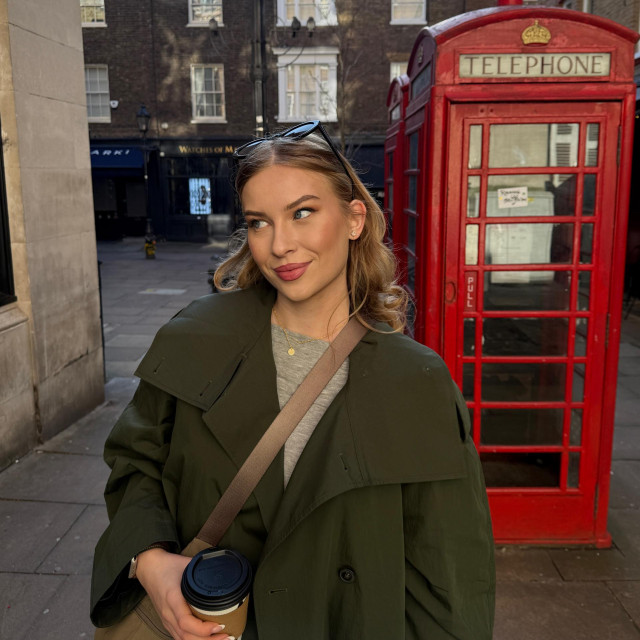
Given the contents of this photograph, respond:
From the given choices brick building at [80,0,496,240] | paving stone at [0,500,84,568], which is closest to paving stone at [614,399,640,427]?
paving stone at [0,500,84,568]

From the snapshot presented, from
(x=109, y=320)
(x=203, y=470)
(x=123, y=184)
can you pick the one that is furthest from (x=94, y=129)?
(x=203, y=470)

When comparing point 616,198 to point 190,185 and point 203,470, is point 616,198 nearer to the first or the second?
point 203,470

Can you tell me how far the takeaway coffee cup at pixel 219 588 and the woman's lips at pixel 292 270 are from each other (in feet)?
2.33

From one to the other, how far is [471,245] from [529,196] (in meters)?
0.42

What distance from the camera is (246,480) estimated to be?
1.57 m

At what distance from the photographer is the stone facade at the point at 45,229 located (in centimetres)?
500

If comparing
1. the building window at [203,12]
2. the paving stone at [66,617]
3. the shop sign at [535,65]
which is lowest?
the paving stone at [66,617]

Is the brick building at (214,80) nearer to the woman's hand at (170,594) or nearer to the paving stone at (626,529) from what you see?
the paving stone at (626,529)

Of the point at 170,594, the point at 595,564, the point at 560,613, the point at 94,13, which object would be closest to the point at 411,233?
the point at 595,564

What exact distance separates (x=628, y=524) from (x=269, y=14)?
2328 cm

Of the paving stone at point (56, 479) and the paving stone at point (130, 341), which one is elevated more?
the paving stone at point (130, 341)

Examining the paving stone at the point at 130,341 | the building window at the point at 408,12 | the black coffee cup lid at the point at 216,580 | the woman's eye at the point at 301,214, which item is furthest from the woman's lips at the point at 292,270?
the building window at the point at 408,12

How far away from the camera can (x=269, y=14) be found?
76.9 feet

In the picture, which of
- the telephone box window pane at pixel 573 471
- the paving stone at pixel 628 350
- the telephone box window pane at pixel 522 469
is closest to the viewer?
the telephone box window pane at pixel 573 471
